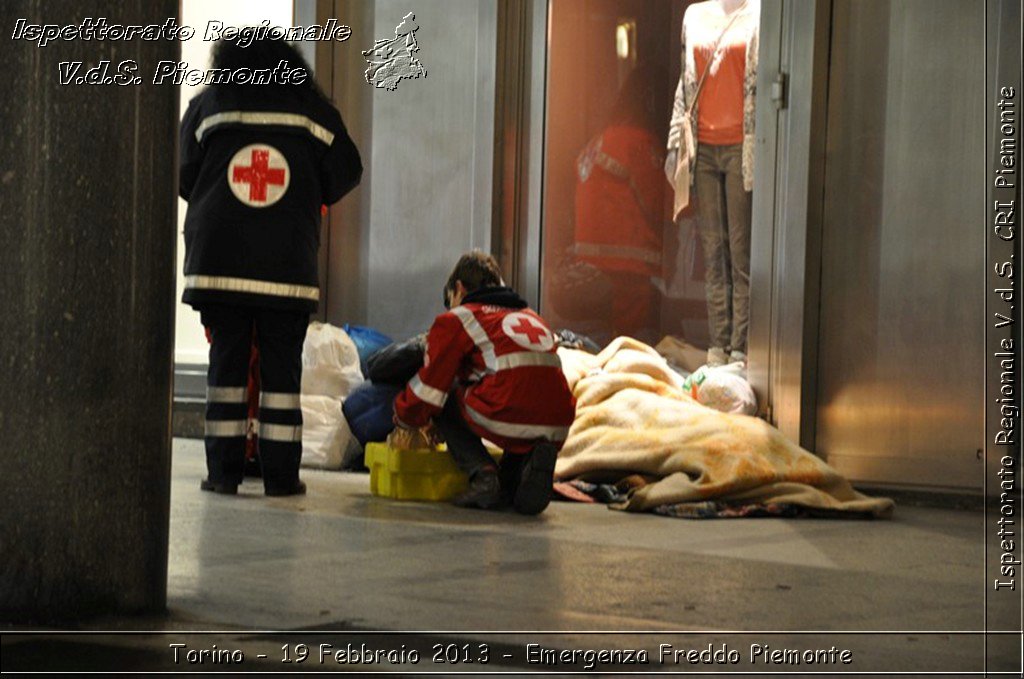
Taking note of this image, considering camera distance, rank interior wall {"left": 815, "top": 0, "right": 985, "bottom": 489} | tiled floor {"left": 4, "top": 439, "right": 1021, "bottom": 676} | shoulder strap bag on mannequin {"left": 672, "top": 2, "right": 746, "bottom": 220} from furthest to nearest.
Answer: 1. shoulder strap bag on mannequin {"left": 672, "top": 2, "right": 746, "bottom": 220}
2. interior wall {"left": 815, "top": 0, "right": 985, "bottom": 489}
3. tiled floor {"left": 4, "top": 439, "right": 1021, "bottom": 676}

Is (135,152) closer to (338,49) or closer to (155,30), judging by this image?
(155,30)

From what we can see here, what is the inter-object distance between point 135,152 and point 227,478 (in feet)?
10.1

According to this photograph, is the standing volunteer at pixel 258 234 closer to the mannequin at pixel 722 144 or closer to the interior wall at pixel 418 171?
the interior wall at pixel 418 171

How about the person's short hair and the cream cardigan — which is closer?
the person's short hair

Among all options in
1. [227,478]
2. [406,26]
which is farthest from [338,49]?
[227,478]

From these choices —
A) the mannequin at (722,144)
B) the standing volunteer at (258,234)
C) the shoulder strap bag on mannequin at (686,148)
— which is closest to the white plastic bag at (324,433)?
the standing volunteer at (258,234)

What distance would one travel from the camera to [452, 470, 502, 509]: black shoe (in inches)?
257

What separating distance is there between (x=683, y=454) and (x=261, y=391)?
6.30ft

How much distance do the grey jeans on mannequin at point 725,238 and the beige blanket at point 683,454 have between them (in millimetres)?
869

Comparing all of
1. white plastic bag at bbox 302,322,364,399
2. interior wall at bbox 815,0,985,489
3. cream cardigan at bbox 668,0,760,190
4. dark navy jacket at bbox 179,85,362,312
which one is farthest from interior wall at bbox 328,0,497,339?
dark navy jacket at bbox 179,85,362,312

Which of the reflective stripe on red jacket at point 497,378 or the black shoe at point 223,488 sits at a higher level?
the reflective stripe on red jacket at point 497,378

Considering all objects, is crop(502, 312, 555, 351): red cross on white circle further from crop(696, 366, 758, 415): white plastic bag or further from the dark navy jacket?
crop(696, 366, 758, 415): white plastic bag

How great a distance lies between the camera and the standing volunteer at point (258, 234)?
6.51 metres

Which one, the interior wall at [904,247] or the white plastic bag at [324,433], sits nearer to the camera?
the interior wall at [904,247]
